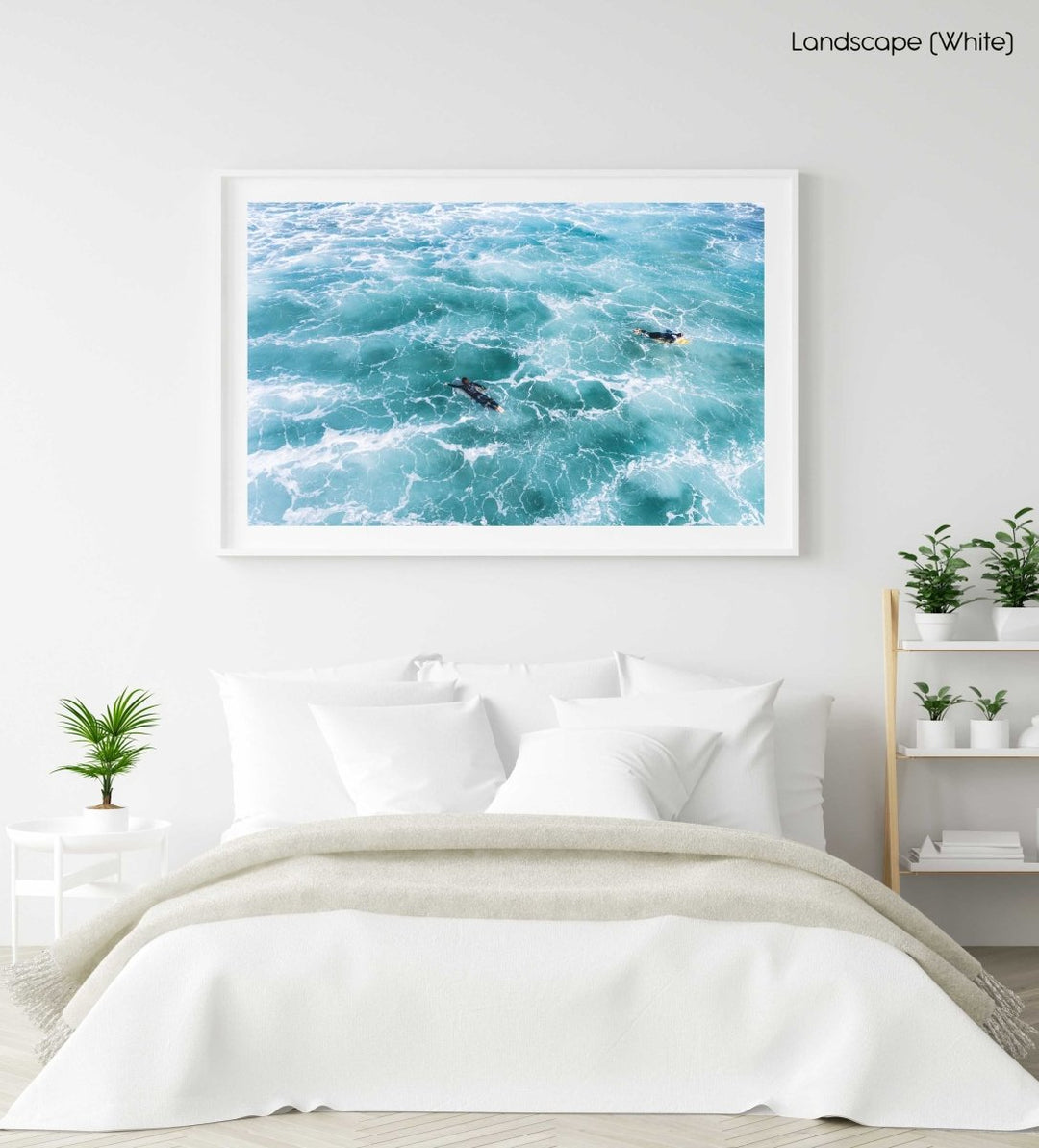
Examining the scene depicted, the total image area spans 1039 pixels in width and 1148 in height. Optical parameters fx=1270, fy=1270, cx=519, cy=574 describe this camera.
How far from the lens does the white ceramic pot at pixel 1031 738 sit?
12.9 ft

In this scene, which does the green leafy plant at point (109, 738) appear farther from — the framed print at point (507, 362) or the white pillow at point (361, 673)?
the framed print at point (507, 362)

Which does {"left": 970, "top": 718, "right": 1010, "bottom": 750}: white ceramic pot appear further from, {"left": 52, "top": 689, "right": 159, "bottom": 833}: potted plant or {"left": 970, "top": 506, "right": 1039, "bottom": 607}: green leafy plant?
{"left": 52, "top": 689, "right": 159, "bottom": 833}: potted plant

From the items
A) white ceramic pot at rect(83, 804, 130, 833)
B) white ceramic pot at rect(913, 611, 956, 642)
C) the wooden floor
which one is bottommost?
the wooden floor

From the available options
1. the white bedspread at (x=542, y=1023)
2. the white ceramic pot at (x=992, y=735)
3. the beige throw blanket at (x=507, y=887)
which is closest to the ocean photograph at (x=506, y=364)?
the white ceramic pot at (x=992, y=735)

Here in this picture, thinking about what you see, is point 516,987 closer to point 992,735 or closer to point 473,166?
point 992,735

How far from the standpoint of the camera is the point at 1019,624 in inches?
155

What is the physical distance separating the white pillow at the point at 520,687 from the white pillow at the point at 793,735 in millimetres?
88

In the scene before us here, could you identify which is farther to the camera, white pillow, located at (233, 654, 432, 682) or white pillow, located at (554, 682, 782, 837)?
white pillow, located at (233, 654, 432, 682)

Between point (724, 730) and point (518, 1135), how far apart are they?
1444mm

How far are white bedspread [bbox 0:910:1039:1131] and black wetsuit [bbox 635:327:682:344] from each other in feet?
7.21

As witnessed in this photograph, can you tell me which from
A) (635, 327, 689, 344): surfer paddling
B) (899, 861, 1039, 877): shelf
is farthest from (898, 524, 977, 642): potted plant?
(635, 327, 689, 344): surfer paddling

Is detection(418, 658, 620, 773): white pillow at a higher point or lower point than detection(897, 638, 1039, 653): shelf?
lower

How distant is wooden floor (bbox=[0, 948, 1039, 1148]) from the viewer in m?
2.44

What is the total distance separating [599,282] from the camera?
419 cm
